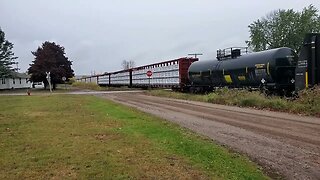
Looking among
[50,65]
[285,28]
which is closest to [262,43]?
[285,28]

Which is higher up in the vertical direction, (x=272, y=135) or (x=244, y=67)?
(x=244, y=67)

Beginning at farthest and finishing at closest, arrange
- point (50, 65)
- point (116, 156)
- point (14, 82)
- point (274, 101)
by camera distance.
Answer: point (14, 82)
point (50, 65)
point (274, 101)
point (116, 156)

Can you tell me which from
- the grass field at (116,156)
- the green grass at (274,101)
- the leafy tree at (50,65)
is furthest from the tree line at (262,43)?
the grass field at (116,156)

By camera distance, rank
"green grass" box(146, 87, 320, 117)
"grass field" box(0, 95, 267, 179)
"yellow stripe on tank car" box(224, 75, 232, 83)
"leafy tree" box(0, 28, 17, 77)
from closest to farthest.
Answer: "grass field" box(0, 95, 267, 179) → "green grass" box(146, 87, 320, 117) → "yellow stripe on tank car" box(224, 75, 232, 83) → "leafy tree" box(0, 28, 17, 77)

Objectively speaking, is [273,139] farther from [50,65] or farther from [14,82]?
[14,82]

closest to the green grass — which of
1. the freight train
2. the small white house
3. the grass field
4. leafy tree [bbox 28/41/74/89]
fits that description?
the freight train

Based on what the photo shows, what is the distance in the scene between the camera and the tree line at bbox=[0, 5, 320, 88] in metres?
73.7

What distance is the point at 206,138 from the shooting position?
10953mm

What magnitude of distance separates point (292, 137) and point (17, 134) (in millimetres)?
7892

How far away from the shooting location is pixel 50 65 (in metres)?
73.9

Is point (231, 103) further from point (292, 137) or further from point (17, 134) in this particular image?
point (17, 134)

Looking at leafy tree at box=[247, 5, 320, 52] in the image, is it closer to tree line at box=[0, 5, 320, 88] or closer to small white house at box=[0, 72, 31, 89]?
tree line at box=[0, 5, 320, 88]

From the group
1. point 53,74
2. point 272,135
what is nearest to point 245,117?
point 272,135

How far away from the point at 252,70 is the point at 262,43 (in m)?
55.9
